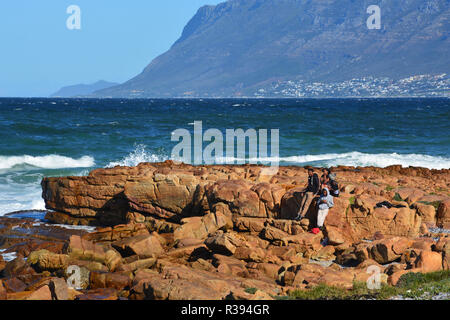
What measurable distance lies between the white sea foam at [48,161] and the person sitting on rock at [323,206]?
2342 centimetres

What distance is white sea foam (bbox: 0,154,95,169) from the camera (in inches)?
1430

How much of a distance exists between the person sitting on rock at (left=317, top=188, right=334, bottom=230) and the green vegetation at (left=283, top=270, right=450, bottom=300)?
14.6ft

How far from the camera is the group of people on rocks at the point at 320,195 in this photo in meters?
16.5

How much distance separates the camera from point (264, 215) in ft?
58.7

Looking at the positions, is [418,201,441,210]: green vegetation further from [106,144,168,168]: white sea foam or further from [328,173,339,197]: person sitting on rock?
[106,144,168,168]: white sea foam

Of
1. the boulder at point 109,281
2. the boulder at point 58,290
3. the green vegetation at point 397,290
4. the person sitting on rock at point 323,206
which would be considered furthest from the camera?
the person sitting on rock at point 323,206

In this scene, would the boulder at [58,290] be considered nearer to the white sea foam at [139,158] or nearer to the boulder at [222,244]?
the boulder at [222,244]

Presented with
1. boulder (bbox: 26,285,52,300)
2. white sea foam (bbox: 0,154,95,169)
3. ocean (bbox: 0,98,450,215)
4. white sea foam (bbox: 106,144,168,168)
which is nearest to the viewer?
boulder (bbox: 26,285,52,300)

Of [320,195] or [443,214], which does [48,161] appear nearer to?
[320,195]

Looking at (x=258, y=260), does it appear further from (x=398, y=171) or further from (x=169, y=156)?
(x=169, y=156)

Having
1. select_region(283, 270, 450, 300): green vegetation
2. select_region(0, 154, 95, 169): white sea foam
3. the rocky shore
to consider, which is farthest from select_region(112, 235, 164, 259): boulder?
select_region(0, 154, 95, 169): white sea foam

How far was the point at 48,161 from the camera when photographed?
3794 centimetres

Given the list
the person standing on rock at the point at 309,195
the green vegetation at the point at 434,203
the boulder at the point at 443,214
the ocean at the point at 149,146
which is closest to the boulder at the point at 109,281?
the person standing on rock at the point at 309,195
